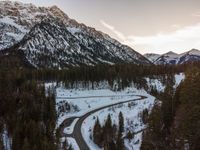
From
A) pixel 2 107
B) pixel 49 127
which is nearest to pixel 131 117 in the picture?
pixel 49 127

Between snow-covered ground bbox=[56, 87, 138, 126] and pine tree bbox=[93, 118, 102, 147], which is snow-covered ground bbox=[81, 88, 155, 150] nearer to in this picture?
pine tree bbox=[93, 118, 102, 147]

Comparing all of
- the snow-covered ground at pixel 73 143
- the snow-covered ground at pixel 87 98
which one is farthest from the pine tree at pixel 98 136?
the snow-covered ground at pixel 87 98

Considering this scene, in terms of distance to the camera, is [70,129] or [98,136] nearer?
[98,136]

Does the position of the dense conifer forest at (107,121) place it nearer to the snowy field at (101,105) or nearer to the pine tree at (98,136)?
the pine tree at (98,136)

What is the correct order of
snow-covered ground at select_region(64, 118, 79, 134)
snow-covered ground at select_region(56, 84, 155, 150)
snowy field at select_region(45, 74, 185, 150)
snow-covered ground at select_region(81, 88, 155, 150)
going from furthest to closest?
snow-covered ground at select_region(64, 118, 79, 134) < snow-covered ground at select_region(56, 84, 155, 150) < snowy field at select_region(45, 74, 185, 150) < snow-covered ground at select_region(81, 88, 155, 150)

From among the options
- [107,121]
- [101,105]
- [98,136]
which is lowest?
[98,136]

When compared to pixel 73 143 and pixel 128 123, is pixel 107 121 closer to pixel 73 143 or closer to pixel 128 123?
pixel 128 123

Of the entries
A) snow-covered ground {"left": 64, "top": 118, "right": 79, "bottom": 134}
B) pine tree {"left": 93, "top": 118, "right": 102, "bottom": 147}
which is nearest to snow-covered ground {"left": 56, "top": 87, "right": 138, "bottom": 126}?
snow-covered ground {"left": 64, "top": 118, "right": 79, "bottom": 134}

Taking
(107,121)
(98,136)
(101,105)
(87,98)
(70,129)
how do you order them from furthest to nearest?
(87,98) → (101,105) → (70,129) → (107,121) → (98,136)

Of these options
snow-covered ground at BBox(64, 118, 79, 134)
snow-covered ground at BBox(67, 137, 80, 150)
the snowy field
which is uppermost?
the snowy field

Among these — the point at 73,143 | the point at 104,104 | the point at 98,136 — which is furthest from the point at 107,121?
the point at 104,104

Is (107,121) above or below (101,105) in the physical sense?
above
